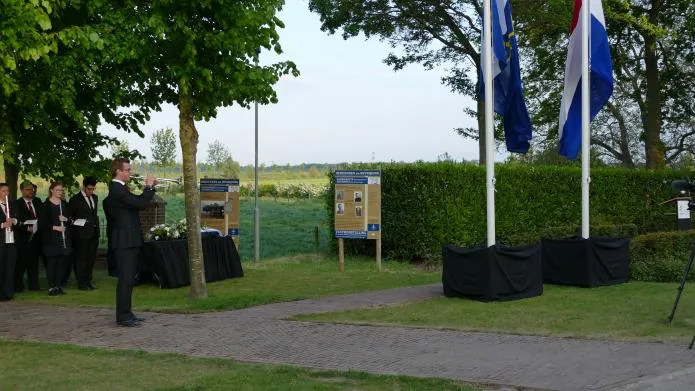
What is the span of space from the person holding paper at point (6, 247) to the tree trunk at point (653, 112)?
26.8m

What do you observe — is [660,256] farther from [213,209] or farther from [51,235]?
[51,235]

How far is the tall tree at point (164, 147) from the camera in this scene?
50062mm

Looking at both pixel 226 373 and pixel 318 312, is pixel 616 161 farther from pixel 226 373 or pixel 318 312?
pixel 226 373

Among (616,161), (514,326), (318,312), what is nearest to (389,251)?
(318,312)

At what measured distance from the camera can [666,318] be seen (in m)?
11.0

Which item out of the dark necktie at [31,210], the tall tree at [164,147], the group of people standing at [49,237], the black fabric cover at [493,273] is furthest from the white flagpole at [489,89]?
the tall tree at [164,147]

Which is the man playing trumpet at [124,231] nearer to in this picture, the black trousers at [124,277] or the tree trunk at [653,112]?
the black trousers at [124,277]

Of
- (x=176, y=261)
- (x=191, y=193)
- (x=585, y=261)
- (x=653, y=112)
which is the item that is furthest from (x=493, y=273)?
(x=653, y=112)

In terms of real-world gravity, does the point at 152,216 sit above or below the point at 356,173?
below

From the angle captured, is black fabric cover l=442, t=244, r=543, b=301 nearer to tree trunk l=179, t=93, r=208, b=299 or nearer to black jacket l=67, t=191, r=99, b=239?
tree trunk l=179, t=93, r=208, b=299

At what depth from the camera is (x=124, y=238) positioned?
10.8 m

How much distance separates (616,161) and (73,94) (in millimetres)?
31165

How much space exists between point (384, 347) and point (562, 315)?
3199 mm

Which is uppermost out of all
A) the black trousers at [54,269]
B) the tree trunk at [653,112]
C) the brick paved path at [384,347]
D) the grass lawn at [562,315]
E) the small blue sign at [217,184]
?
the tree trunk at [653,112]
